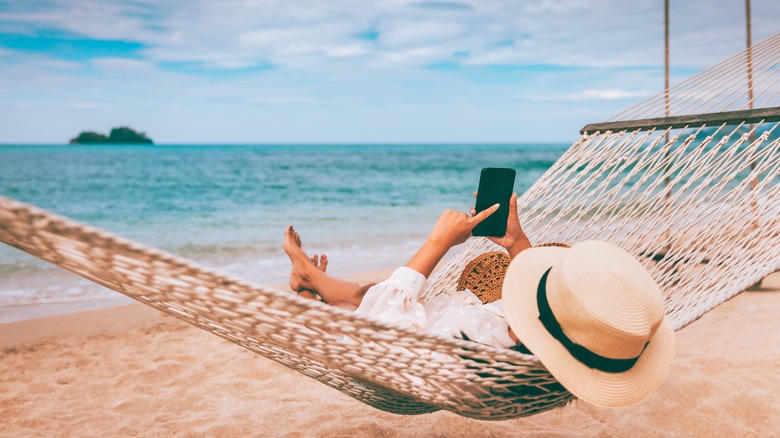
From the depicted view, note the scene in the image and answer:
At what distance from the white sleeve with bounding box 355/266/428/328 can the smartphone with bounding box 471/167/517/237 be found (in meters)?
0.20

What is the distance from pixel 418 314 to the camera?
1.23 meters

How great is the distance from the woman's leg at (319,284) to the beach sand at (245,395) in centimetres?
54

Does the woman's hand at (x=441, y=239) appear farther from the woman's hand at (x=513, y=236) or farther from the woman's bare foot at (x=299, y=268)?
the woman's bare foot at (x=299, y=268)

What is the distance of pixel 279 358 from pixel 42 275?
339cm

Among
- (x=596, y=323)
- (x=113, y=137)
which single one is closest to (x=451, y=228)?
(x=596, y=323)

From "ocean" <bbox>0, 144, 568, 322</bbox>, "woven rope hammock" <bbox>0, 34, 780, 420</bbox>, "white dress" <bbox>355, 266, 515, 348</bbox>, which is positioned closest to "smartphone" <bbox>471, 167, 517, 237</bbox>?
"white dress" <bbox>355, 266, 515, 348</bbox>

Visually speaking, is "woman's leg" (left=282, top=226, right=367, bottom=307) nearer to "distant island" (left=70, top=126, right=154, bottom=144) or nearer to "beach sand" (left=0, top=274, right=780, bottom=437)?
"beach sand" (left=0, top=274, right=780, bottom=437)

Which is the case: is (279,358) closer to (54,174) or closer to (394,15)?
(394,15)

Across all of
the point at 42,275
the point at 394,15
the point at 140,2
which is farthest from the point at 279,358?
the point at 140,2

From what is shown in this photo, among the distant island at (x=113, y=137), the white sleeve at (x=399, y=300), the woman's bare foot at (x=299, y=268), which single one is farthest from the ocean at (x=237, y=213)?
the distant island at (x=113, y=137)

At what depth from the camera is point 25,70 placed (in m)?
21.2

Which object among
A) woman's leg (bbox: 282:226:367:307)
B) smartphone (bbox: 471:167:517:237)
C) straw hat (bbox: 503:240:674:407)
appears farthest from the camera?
woman's leg (bbox: 282:226:367:307)

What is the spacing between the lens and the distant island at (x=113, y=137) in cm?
4659

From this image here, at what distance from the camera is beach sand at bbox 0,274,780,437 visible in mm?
1758
